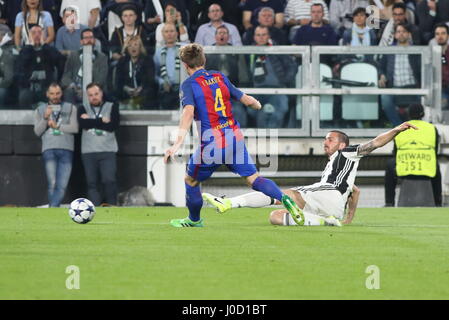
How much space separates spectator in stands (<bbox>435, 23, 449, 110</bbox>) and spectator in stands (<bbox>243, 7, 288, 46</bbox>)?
2.70 metres

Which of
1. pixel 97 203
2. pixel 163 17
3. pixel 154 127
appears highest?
pixel 163 17

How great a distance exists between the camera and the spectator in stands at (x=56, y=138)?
18.8 m

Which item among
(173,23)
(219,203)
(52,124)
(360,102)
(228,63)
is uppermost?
(173,23)

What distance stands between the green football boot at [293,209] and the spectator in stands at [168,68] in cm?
767

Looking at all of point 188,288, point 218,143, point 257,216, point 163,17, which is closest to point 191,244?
point 218,143

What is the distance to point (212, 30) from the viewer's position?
19688mm

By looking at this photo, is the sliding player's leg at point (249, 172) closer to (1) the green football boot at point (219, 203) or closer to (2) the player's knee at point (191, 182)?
(2) the player's knee at point (191, 182)

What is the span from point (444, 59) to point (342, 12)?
83.3 inches

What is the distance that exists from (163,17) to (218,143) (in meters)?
8.57

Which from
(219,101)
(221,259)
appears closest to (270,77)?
(219,101)

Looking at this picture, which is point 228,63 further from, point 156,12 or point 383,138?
point 383,138

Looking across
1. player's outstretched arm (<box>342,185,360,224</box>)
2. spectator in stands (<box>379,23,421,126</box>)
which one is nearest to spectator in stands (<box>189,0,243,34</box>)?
spectator in stands (<box>379,23,421,126</box>)
